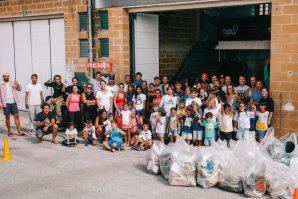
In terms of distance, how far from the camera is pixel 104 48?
1459cm

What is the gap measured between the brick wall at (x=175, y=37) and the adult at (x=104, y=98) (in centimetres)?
376

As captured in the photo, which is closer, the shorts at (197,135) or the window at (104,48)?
the shorts at (197,135)

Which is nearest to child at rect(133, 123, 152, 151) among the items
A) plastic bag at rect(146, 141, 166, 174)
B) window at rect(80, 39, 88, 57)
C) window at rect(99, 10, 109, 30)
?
plastic bag at rect(146, 141, 166, 174)

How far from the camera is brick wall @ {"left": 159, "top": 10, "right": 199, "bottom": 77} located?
16.0 meters

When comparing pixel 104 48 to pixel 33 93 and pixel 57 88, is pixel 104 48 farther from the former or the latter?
pixel 33 93

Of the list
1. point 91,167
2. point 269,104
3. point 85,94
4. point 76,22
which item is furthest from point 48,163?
point 76,22

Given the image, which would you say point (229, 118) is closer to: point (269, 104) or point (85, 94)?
point (269, 104)

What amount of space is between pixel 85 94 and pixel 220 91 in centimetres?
407

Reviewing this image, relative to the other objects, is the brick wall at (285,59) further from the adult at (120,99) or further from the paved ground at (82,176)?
the adult at (120,99)

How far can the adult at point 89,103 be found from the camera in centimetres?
1259

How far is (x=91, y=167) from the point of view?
966cm

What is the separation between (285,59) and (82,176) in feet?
19.1

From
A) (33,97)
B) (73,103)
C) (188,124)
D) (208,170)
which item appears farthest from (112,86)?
(208,170)

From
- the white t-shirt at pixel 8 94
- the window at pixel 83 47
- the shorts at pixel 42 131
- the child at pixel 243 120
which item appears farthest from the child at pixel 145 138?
the window at pixel 83 47
